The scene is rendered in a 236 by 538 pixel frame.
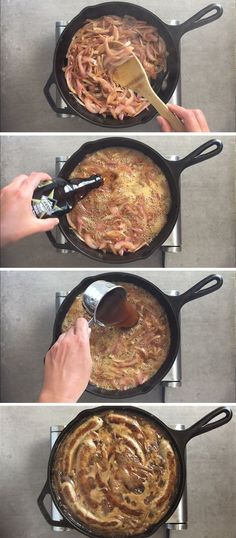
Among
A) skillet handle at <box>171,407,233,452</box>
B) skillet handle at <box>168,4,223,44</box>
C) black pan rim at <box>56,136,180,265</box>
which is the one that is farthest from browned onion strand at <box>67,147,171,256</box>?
skillet handle at <box>171,407,233,452</box>

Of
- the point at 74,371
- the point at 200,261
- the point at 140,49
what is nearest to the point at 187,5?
the point at 140,49

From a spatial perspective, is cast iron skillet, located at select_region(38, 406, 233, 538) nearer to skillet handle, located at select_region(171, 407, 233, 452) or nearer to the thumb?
skillet handle, located at select_region(171, 407, 233, 452)

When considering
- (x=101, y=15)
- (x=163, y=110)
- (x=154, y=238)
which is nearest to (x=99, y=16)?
(x=101, y=15)

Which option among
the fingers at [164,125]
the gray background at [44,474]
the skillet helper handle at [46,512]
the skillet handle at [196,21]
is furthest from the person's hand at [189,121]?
the skillet helper handle at [46,512]

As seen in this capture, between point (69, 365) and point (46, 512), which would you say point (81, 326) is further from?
point (46, 512)

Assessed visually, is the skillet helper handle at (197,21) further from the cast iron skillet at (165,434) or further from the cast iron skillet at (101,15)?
the cast iron skillet at (165,434)

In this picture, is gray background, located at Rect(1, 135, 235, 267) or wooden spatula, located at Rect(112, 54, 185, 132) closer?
wooden spatula, located at Rect(112, 54, 185, 132)

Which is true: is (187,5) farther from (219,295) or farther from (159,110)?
(219,295)
